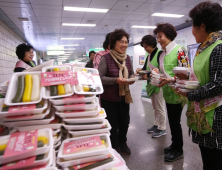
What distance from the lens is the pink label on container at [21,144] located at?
2.08ft

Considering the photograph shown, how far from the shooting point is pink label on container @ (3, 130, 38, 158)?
2.08 feet

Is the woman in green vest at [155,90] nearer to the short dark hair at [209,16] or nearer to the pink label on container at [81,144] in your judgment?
the short dark hair at [209,16]

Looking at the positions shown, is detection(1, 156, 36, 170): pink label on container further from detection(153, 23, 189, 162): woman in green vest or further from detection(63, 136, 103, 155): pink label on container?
detection(153, 23, 189, 162): woman in green vest

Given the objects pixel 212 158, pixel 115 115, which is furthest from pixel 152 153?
pixel 212 158

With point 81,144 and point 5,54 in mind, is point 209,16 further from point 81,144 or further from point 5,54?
point 5,54

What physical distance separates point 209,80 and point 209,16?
1.42ft

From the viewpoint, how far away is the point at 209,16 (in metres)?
1.00

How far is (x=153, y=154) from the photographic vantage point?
205 centimetres

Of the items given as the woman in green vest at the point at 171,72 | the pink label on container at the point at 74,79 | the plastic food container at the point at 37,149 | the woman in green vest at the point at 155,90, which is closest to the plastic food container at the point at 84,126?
the plastic food container at the point at 37,149

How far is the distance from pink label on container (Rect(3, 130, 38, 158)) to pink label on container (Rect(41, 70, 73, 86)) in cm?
31

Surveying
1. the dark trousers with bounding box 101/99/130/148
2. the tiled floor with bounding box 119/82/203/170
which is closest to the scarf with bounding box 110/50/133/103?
the dark trousers with bounding box 101/99/130/148

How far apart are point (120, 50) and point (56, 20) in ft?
15.6

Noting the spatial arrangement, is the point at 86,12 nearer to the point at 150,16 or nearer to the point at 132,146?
the point at 150,16

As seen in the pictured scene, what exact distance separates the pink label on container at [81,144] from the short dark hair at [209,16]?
105 centimetres
